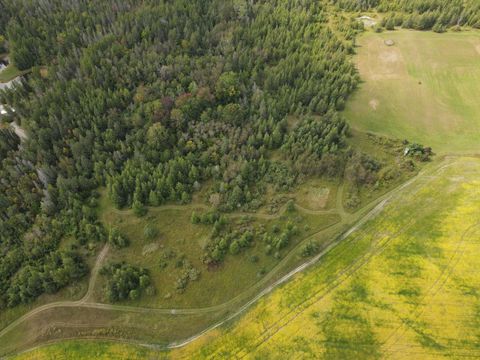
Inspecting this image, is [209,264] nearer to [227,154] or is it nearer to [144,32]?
[227,154]

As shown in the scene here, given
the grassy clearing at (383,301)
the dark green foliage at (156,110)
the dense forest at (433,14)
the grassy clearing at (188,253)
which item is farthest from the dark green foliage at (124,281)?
the dense forest at (433,14)

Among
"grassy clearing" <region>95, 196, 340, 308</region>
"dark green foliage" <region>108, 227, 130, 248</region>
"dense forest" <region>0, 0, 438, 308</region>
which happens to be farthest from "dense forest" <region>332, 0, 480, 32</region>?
"dark green foliage" <region>108, 227, 130, 248</region>

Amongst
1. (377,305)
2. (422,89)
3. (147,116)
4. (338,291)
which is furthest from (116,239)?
(422,89)

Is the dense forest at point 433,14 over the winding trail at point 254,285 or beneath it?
over

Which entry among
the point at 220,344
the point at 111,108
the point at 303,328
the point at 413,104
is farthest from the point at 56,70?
the point at 413,104

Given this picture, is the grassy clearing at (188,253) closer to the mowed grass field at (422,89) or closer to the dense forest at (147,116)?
the dense forest at (147,116)

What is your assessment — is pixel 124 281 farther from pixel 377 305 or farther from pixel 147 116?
pixel 377 305
